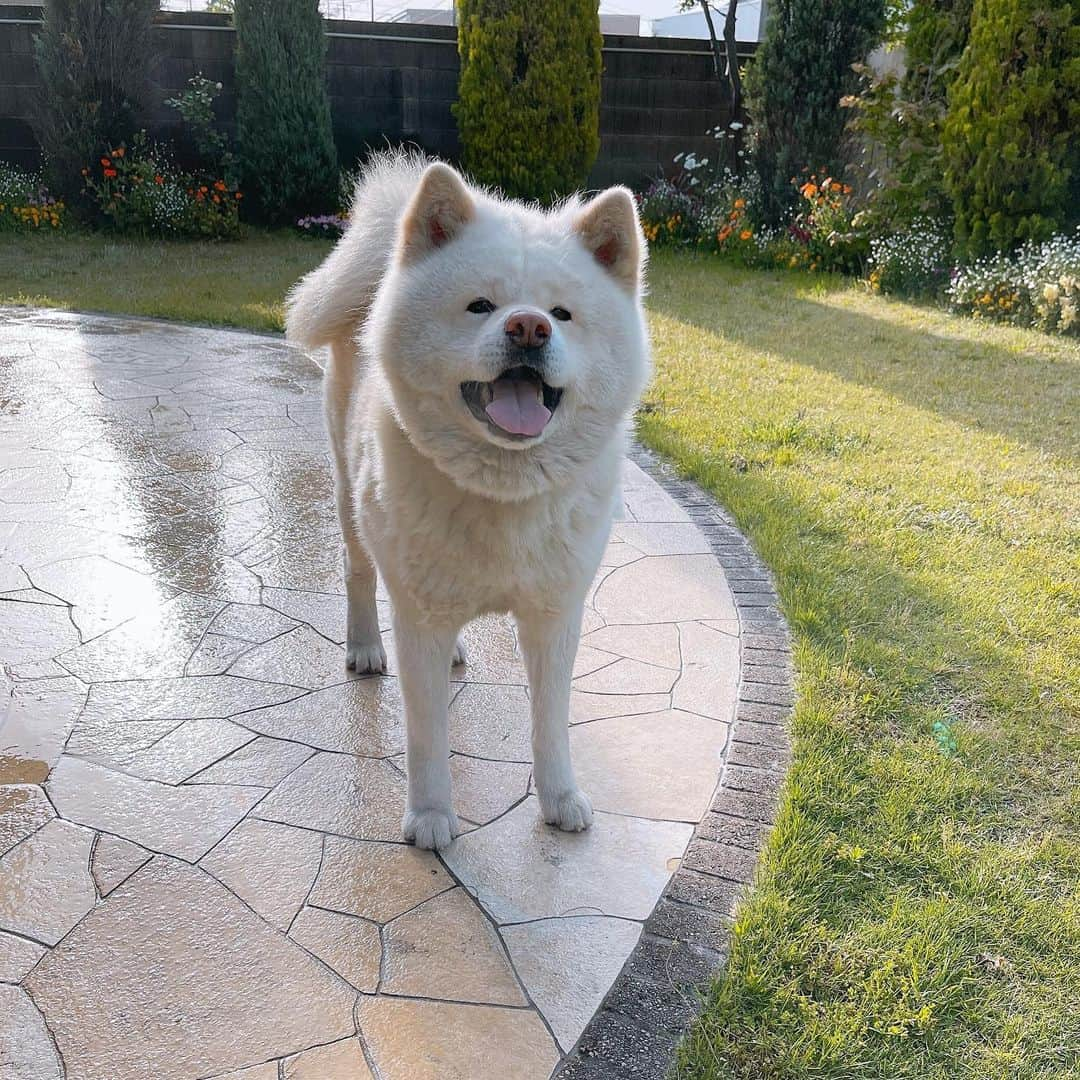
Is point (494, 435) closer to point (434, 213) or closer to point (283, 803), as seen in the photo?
point (434, 213)

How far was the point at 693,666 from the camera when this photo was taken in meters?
3.05

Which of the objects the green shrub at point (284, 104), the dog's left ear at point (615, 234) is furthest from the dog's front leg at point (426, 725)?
the green shrub at point (284, 104)

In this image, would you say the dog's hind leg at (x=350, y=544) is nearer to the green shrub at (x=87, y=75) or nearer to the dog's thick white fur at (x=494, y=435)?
the dog's thick white fur at (x=494, y=435)

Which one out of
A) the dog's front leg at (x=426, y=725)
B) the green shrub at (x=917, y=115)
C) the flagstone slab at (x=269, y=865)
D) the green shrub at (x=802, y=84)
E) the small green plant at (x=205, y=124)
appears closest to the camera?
the flagstone slab at (x=269, y=865)

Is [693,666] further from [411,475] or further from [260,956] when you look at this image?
[260,956]

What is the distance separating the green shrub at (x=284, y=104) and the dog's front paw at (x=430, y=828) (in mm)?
9960

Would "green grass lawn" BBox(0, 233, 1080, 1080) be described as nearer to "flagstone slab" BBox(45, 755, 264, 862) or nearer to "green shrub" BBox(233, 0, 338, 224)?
"flagstone slab" BBox(45, 755, 264, 862)

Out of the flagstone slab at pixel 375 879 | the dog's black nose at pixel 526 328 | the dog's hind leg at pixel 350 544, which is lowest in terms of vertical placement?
the flagstone slab at pixel 375 879

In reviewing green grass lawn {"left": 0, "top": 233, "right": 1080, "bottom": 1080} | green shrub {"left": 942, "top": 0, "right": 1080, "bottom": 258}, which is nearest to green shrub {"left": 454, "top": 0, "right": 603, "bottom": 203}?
green shrub {"left": 942, "top": 0, "right": 1080, "bottom": 258}

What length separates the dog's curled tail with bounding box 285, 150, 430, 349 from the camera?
2.56m

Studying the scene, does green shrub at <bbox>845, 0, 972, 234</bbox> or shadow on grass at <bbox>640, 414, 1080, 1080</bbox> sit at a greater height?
green shrub at <bbox>845, 0, 972, 234</bbox>

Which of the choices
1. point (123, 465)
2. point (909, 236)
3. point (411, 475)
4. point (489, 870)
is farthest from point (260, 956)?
point (909, 236)

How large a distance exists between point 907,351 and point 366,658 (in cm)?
527

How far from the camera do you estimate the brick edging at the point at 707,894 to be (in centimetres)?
176
